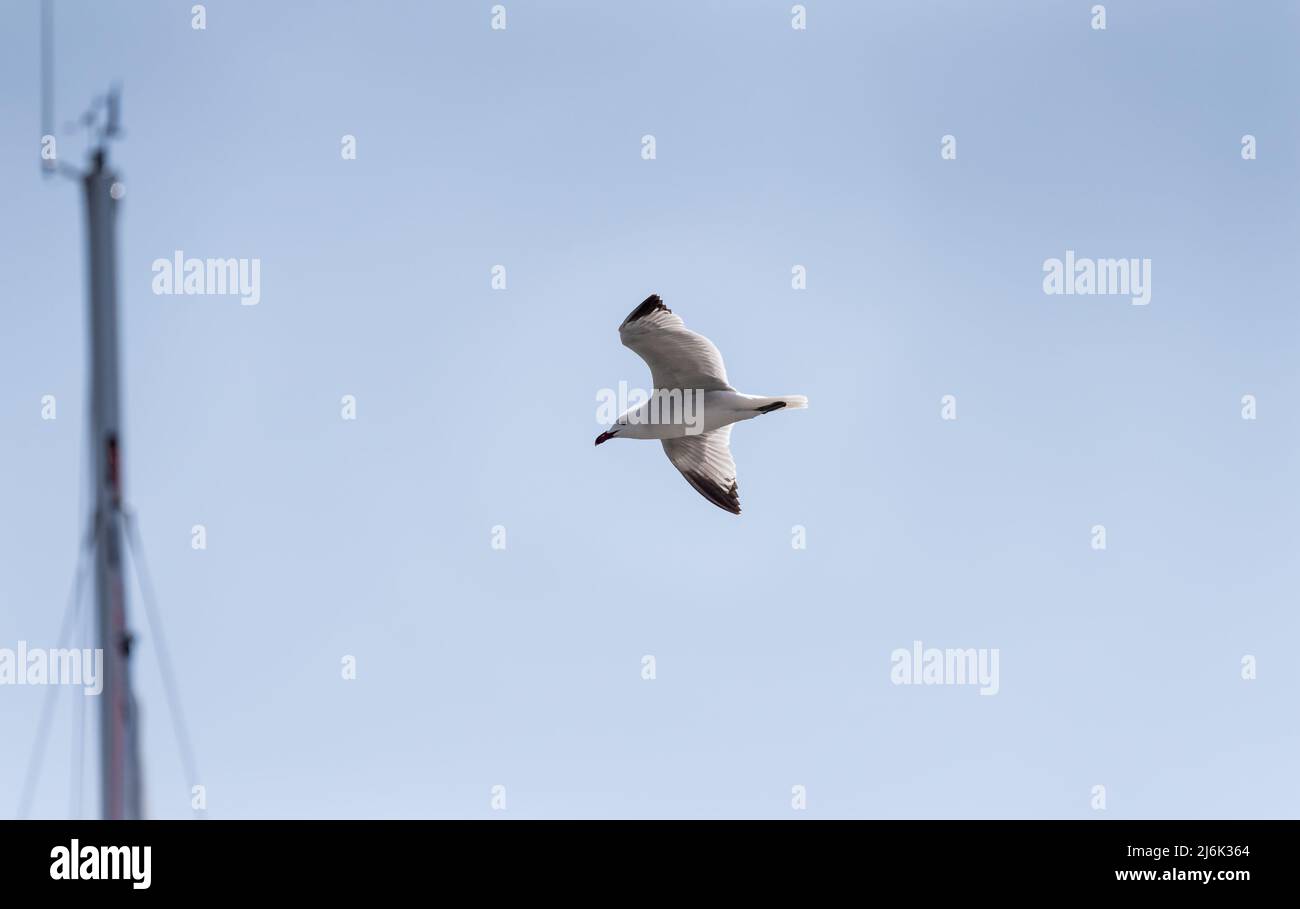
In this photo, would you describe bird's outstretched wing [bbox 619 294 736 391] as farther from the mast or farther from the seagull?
the mast

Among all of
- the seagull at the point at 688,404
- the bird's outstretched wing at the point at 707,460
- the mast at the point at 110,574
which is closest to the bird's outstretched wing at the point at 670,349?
the seagull at the point at 688,404

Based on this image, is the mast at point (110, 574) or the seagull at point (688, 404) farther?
the seagull at point (688, 404)

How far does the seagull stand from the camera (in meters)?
13.1

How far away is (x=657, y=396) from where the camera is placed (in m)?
13.8

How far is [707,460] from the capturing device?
14.7 metres

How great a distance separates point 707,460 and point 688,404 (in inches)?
42.2

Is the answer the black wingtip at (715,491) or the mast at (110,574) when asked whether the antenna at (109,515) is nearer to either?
the mast at (110,574)

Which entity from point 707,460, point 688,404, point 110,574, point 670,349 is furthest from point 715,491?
point 110,574

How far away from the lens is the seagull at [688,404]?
13.1 m

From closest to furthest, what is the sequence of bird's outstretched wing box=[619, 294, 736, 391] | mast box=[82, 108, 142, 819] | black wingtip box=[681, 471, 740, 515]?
mast box=[82, 108, 142, 819] → bird's outstretched wing box=[619, 294, 736, 391] → black wingtip box=[681, 471, 740, 515]

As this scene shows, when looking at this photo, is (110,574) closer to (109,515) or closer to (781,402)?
(109,515)

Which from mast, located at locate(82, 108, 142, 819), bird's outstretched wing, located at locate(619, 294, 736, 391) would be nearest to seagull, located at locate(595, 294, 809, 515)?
bird's outstretched wing, located at locate(619, 294, 736, 391)
